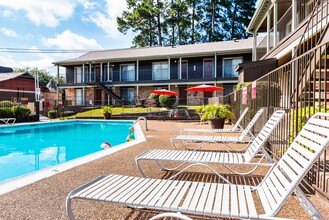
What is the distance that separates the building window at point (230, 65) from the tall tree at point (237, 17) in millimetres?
14410

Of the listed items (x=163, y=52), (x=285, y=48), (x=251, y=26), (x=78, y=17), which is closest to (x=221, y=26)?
(x=163, y=52)

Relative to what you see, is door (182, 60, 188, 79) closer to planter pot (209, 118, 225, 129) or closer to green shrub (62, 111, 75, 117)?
green shrub (62, 111, 75, 117)

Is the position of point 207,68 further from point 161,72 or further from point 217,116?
point 217,116

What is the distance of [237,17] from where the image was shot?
120ft

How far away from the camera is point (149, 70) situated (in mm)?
25062

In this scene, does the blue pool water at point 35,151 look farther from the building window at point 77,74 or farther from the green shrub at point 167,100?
the building window at point 77,74

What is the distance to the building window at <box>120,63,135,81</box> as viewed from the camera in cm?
2597

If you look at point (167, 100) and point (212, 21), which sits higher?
point (212, 21)

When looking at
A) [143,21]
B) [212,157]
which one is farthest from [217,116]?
[143,21]

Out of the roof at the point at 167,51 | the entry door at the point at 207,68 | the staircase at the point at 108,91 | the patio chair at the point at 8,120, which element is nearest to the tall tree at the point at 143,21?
the roof at the point at 167,51

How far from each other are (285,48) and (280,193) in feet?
30.8

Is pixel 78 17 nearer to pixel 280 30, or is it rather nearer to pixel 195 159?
pixel 280 30

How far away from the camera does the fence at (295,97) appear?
314cm

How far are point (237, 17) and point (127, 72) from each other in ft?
66.0
